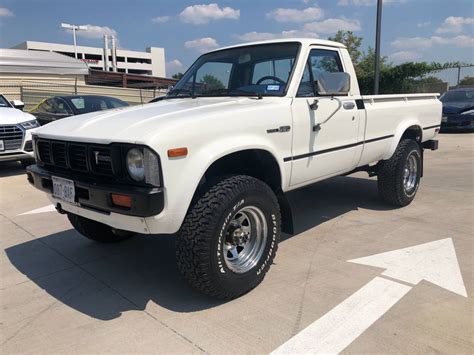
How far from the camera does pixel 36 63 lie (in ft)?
69.9

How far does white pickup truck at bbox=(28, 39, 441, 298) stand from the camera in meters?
2.60

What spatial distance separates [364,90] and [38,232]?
21.4 metres

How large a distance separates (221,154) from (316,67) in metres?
1.72

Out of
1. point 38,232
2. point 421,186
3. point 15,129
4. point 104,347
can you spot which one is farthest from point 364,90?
point 104,347

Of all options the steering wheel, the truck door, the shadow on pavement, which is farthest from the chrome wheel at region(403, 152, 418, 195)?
the shadow on pavement

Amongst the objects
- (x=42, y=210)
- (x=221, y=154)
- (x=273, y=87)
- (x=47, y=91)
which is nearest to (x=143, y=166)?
(x=221, y=154)

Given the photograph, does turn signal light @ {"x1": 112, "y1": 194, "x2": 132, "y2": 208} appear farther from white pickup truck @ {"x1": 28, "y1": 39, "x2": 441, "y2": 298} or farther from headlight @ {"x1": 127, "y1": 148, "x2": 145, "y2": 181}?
headlight @ {"x1": 127, "y1": 148, "x2": 145, "y2": 181}

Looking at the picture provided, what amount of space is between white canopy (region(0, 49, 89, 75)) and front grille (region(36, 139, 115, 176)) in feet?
64.1

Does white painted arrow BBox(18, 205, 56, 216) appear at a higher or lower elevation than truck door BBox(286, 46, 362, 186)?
lower

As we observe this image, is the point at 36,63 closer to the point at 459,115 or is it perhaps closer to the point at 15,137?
the point at 15,137

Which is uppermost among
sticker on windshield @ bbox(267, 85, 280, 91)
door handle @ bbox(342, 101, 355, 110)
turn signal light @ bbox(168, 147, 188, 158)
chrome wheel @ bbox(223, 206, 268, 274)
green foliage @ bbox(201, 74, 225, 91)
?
green foliage @ bbox(201, 74, 225, 91)

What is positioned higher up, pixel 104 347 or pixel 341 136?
pixel 341 136

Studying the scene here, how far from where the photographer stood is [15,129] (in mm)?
7488

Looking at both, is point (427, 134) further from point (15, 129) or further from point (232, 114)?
point (15, 129)
